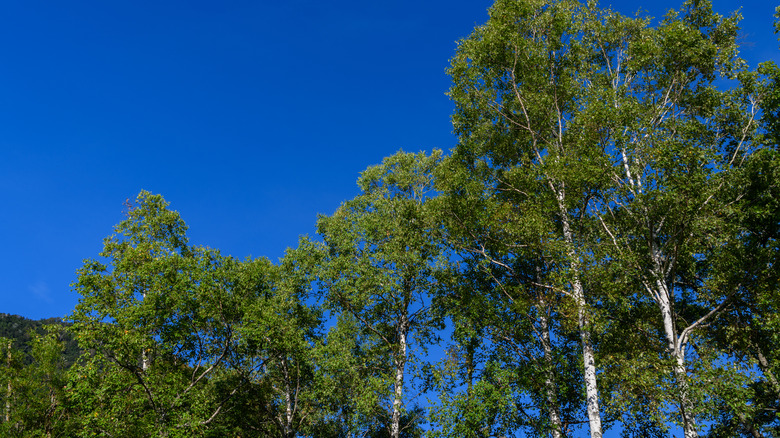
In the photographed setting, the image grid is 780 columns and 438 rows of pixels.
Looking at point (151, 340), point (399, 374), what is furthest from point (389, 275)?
point (151, 340)

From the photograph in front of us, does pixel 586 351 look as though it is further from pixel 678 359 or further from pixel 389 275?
pixel 389 275

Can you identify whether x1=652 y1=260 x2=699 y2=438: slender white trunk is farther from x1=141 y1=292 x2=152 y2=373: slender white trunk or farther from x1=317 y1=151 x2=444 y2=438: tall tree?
x1=141 y1=292 x2=152 y2=373: slender white trunk

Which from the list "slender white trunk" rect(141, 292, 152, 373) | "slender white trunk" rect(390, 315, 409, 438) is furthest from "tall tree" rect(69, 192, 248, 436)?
"slender white trunk" rect(390, 315, 409, 438)

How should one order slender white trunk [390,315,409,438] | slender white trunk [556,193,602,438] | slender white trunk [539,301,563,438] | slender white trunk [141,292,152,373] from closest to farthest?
slender white trunk [556,193,602,438] < slender white trunk [539,301,563,438] < slender white trunk [390,315,409,438] < slender white trunk [141,292,152,373]

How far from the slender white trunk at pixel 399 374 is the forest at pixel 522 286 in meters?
0.11

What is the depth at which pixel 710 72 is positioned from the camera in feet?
73.5

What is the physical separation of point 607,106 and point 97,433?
93.9 ft

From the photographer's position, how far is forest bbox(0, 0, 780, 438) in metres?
18.7

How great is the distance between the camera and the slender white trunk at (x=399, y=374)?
23.6 metres

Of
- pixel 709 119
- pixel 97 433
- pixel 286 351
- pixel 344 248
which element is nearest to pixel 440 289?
pixel 344 248

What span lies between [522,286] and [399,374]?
8452 millimetres

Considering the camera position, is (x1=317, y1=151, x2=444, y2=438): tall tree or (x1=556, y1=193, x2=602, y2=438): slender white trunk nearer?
(x1=556, y1=193, x2=602, y2=438): slender white trunk

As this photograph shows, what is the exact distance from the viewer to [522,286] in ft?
78.2

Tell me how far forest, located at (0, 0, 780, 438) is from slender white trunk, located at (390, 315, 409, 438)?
11 centimetres
